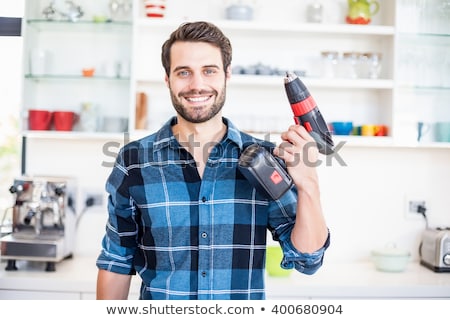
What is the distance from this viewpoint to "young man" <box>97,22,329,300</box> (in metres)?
1.02

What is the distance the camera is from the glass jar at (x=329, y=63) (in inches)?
81.9

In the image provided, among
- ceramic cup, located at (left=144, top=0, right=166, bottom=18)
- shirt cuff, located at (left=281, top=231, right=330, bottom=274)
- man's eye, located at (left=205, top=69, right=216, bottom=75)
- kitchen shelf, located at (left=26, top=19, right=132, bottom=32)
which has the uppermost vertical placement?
ceramic cup, located at (left=144, top=0, right=166, bottom=18)

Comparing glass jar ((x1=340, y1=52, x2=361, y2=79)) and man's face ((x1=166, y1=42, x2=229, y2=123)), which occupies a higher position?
glass jar ((x1=340, y1=52, x2=361, y2=79))

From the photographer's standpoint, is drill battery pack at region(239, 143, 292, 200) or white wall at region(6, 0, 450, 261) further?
white wall at region(6, 0, 450, 261)

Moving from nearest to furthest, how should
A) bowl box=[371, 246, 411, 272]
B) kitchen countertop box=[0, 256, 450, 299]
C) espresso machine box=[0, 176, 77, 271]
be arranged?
kitchen countertop box=[0, 256, 450, 299], espresso machine box=[0, 176, 77, 271], bowl box=[371, 246, 411, 272]

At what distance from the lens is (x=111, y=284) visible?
1100 millimetres

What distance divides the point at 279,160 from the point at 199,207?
0.18 meters

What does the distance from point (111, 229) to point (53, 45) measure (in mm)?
1314

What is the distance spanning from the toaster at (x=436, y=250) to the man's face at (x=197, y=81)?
Result: 4.35 feet

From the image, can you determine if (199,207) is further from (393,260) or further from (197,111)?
(393,260)

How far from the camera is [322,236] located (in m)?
1.00

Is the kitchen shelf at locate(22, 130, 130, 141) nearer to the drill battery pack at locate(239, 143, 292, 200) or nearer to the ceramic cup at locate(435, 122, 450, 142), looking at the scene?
the drill battery pack at locate(239, 143, 292, 200)

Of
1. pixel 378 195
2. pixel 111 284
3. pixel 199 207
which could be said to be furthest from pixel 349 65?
pixel 111 284

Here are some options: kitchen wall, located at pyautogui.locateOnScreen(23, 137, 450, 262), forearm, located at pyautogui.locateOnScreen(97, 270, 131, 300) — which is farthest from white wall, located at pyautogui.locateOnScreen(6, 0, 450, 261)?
forearm, located at pyautogui.locateOnScreen(97, 270, 131, 300)
